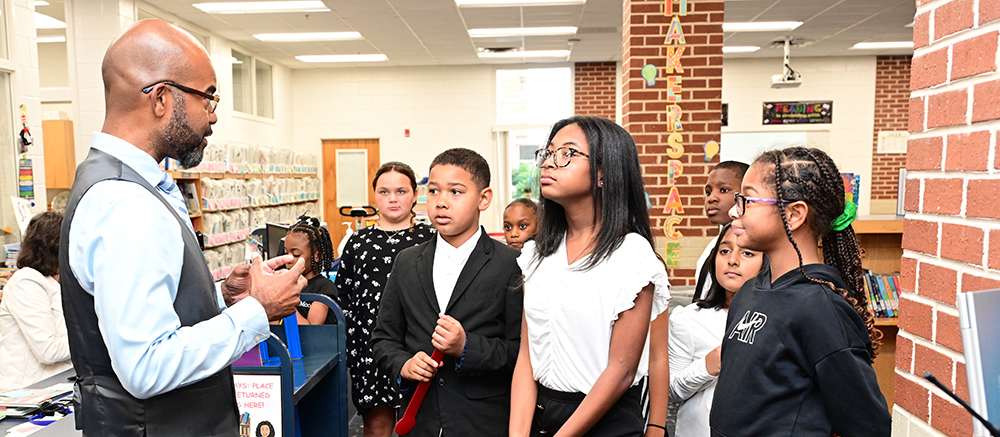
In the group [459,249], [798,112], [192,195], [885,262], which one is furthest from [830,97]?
[459,249]

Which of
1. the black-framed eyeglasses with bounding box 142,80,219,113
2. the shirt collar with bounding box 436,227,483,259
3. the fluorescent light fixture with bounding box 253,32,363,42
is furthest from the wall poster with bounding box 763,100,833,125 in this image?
the black-framed eyeglasses with bounding box 142,80,219,113

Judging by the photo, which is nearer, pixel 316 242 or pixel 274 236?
pixel 316 242

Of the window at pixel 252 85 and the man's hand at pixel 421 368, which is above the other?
the window at pixel 252 85

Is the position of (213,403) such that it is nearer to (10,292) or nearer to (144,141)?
(144,141)

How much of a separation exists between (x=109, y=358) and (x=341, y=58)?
391 inches

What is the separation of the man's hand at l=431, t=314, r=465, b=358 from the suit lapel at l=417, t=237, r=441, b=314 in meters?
0.21

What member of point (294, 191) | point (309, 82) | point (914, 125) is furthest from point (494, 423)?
point (309, 82)

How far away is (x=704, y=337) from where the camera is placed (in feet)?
6.85

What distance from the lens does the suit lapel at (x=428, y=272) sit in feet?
6.29

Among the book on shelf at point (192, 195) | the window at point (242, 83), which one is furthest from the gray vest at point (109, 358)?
the window at point (242, 83)

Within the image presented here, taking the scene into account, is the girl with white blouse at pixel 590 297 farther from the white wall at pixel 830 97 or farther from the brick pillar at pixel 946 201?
the white wall at pixel 830 97

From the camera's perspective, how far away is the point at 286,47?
9508 millimetres

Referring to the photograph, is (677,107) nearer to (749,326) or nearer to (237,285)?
(749,326)

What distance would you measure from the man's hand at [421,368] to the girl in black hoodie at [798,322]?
778mm
